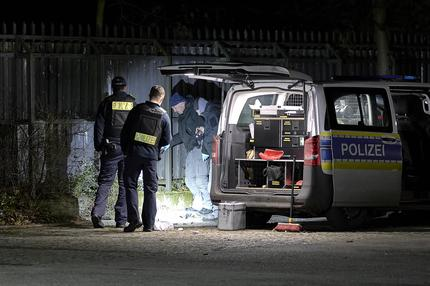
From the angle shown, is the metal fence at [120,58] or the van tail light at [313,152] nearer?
the van tail light at [313,152]

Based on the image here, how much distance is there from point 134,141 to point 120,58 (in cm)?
294

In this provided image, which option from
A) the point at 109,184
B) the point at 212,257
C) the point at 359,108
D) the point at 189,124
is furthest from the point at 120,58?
the point at 212,257

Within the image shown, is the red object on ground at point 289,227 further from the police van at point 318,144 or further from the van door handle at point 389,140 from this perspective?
the van door handle at point 389,140

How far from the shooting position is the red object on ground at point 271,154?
1286 cm

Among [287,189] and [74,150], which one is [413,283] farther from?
[74,150]

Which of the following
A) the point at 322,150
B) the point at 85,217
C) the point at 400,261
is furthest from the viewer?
the point at 85,217

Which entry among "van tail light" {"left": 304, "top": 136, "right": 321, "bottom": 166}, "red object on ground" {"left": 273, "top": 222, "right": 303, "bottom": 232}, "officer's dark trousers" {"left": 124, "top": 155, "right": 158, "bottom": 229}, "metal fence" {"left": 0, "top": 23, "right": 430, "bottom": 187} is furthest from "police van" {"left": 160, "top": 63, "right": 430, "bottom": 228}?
"metal fence" {"left": 0, "top": 23, "right": 430, "bottom": 187}

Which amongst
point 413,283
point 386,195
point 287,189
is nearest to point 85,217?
point 287,189

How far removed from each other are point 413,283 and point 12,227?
6.11 metres

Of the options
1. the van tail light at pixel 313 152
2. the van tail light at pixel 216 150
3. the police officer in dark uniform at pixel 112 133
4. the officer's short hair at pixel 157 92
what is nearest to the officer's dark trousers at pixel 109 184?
the police officer in dark uniform at pixel 112 133

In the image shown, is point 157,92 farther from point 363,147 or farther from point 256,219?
point 363,147

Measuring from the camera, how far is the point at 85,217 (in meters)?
14.4

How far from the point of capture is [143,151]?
1252 centimetres

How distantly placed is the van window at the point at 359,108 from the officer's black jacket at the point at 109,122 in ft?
8.71
